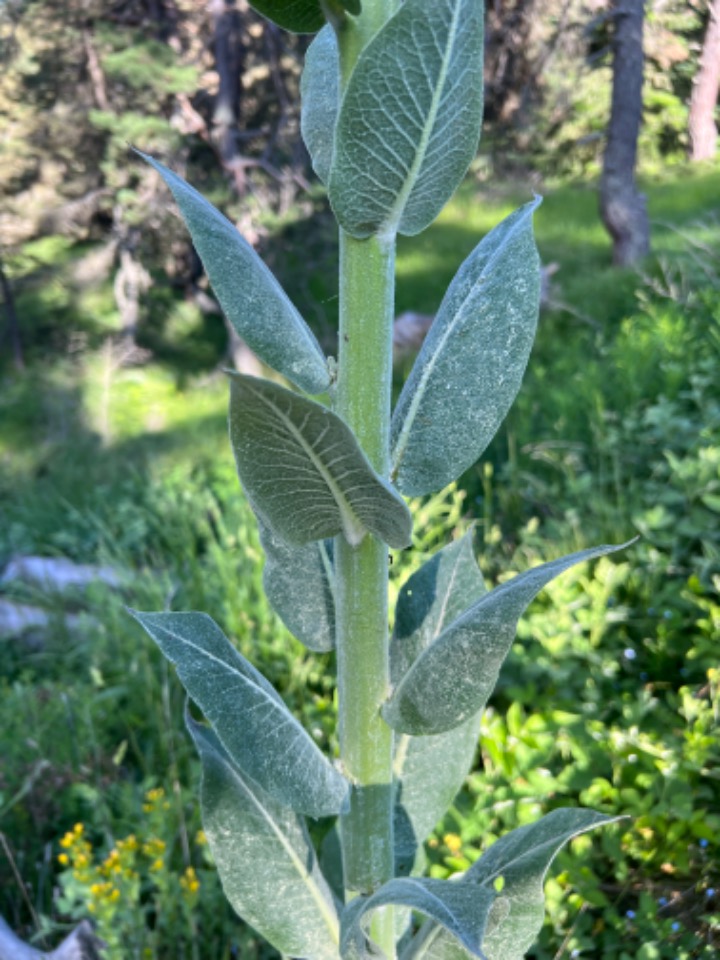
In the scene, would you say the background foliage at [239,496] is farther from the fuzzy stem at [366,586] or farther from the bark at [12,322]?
the fuzzy stem at [366,586]

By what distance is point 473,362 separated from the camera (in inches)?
27.3

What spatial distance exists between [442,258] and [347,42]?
25.0ft

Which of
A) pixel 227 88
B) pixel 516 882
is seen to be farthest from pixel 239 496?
pixel 227 88

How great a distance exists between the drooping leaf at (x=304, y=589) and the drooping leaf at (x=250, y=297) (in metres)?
0.22

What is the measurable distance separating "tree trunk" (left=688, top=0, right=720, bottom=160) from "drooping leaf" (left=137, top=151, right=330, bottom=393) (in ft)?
12.1

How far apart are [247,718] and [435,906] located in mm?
204

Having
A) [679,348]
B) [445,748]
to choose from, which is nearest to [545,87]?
[679,348]

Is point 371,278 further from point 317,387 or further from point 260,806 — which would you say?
point 260,806

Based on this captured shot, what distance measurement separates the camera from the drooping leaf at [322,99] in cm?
71

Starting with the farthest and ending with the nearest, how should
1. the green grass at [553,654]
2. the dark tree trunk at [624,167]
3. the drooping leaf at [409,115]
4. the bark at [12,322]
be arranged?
the bark at [12,322]
the dark tree trunk at [624,167]
the green grass at [553,654]
the drooping leaf at [409,115]

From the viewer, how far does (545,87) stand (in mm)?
9062

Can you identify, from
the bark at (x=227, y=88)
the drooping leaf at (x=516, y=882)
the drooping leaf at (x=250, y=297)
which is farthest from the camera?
the bark at (x=227, y=88)

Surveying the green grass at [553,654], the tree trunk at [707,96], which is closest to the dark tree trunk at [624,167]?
the tree trunk at [707,96]

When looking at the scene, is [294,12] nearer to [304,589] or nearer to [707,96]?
[304,589]
